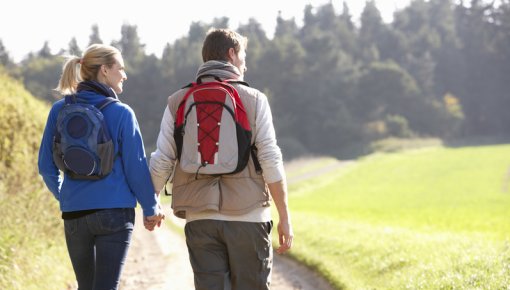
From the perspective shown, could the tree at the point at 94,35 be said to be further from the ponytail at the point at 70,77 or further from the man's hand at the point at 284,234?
the man's hand at the point at 284,234

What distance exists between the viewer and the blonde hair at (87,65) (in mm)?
4469

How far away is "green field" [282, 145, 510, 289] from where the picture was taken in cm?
829

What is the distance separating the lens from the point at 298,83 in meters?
89.1

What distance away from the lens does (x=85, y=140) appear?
14.2ft

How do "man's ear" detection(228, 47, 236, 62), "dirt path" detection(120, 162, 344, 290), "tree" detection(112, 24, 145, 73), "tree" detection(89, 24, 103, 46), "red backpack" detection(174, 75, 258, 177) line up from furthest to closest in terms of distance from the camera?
"tree" detection(89, 24, 103, 46) < "tree" detection(112, 24, 145, 73) < "dirt path" detection(120, 162, 344, 290) < "man's ear" detection(228, 47, 236, 62) < "red backpack" detection(174, 75, 258, 177)

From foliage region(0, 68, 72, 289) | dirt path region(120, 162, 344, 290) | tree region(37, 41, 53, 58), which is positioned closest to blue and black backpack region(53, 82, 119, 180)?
foliage region(0, 68, 72, 289)

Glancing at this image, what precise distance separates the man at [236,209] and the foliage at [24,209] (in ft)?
12.9

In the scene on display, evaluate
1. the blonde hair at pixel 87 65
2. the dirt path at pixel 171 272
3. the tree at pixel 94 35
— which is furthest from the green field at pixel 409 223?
the tree at pixel 94 35

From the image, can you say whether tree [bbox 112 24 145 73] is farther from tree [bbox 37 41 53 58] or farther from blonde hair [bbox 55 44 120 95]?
blonde hair [bbox 55 44 120 95]

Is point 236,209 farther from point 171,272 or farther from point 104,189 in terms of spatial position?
point 171,272

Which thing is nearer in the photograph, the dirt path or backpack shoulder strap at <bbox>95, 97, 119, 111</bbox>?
backpack shoulder strap at <bbox>95, 97, 119, 111</bbox>

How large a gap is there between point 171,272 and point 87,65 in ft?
21.4

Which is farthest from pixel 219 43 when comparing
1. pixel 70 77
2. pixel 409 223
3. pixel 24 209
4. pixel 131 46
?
pixel 131 46

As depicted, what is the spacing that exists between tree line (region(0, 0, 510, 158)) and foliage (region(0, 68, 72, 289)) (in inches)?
1909
